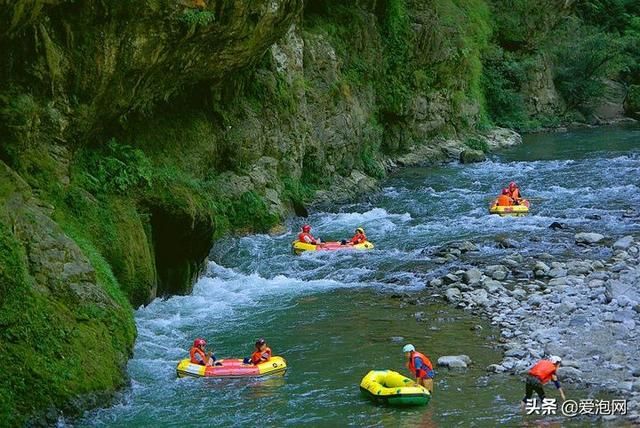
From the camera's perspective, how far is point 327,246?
2255 centimetres

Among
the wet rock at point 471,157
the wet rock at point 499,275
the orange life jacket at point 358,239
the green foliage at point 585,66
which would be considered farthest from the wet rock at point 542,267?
the green foliage at point 585,66

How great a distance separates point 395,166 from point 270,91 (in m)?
11.6

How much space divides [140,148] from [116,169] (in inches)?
127

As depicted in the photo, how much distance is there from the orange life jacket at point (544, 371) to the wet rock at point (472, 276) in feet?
21.6

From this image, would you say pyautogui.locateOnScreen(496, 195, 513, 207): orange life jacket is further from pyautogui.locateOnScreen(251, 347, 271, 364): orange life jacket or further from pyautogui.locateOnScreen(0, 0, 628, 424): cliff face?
pyautogui.locateOnScreen(251, 347, 271, 364): orange life jacket

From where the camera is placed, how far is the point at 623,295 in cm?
1595

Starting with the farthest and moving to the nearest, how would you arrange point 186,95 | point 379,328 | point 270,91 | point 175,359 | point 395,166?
point 395,166, point 270,91, point 186,95, point 379,328, point 175,359

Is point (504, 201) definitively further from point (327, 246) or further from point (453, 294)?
point (453, 294)

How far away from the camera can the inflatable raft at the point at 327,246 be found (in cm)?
2230

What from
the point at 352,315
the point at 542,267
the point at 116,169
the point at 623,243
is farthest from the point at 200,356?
the point at 623,243

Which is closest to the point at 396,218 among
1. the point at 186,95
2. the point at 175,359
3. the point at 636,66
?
the point at 186,95

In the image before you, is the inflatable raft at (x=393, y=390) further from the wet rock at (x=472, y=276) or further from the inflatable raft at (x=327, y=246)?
the inflatable raft at (x=327, y=246)

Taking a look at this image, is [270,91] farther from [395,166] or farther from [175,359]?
[175,359]

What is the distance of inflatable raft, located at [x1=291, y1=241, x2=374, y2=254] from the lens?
2230 cm
